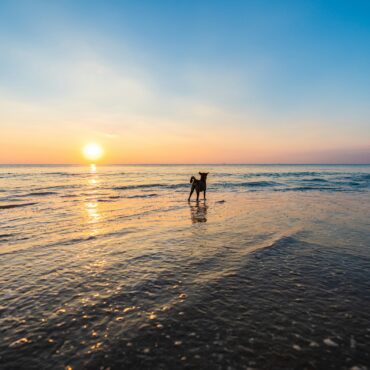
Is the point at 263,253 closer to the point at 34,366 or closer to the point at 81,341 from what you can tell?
the point at 81,341

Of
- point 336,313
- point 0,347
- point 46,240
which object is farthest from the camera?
point 46,240

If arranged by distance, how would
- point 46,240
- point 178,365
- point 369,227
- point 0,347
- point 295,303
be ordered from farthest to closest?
point 369,227 < point 46,240 < point 295,303 < point 0,347 < point 178,365

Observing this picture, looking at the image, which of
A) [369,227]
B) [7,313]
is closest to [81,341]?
[7,313]

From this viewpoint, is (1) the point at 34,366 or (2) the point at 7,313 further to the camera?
(2) the point at 7,313

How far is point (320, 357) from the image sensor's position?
10.9ft

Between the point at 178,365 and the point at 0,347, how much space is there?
249 cm

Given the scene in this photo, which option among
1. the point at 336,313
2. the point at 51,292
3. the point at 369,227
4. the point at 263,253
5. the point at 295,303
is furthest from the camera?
the point at 369,227

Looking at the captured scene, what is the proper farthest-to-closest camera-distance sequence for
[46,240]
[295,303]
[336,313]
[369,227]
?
[369,227] → [46,240] → [295,303] → [336,313]

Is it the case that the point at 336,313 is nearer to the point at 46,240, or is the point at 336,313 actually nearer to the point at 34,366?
the point at 34,366

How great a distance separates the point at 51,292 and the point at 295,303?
467 cm

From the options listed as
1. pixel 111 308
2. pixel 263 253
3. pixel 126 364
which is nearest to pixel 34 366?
pixel 126 364

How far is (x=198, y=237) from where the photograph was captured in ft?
30.2

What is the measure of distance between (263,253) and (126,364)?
511 centimetres

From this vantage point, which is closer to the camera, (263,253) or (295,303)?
(295,303)
